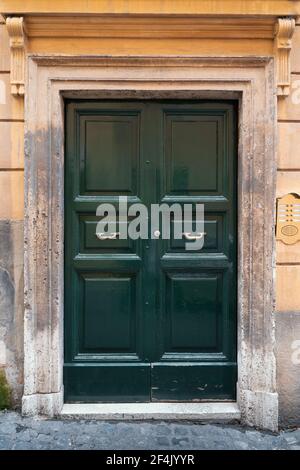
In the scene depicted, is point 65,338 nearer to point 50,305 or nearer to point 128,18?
point 50,305

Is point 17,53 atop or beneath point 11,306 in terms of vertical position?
atop

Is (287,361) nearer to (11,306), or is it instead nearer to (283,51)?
(11,306)

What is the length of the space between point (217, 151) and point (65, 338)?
2.30 meters

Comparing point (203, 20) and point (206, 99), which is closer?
point (203, 20)

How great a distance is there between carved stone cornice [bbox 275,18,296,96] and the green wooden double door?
1.62 feet

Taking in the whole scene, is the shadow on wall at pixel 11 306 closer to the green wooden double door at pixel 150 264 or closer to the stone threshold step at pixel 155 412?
the green wooden double door at pixel 150 264

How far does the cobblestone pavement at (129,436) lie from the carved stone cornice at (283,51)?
3.02 metres

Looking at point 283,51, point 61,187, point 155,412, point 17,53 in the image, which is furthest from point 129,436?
point 283,51

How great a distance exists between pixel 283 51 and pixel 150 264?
7.39ft

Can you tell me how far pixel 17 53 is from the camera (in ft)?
11.5

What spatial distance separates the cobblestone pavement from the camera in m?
3.28

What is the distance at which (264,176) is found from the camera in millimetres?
3635

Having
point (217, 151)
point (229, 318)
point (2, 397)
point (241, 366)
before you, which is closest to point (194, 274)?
point (229, 318)

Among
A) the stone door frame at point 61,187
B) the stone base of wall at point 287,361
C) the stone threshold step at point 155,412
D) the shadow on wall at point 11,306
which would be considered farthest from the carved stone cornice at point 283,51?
the stone threshold step at point 155,412
